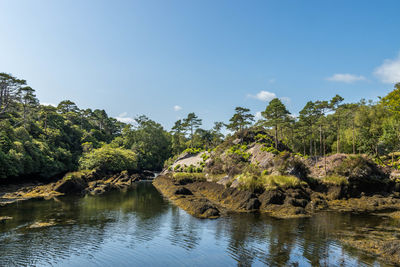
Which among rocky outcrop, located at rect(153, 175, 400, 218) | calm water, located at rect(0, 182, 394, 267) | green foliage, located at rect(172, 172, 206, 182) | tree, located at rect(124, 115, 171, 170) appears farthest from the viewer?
tree, located at rect(124, 115, 171, 170)

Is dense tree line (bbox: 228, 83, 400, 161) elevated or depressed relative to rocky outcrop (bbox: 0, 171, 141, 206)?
elevated

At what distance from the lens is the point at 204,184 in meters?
47.6

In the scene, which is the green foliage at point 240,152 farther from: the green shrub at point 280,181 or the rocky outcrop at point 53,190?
the rocky outcrop at point 53,190

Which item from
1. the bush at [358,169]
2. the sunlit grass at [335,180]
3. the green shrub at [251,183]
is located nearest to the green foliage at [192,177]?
the green shrub at [251,183]

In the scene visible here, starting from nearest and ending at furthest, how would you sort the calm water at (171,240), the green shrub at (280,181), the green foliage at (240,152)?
the calm water at (171,240) → the green shrub at (280,181) → the green foliage at (240,152)

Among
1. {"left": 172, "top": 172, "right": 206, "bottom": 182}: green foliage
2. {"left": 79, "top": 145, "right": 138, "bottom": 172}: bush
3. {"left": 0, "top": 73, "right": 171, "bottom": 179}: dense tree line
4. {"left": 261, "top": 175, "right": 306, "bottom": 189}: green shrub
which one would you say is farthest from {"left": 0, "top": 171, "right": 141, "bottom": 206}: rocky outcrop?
{"left": 261, "top": 175, "right": 306, "bottom": 189}: green shrub

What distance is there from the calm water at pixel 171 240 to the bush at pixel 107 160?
41.2 m

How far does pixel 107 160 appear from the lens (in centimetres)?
7406

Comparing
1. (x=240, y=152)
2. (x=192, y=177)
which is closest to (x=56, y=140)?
(x=192, y=177)

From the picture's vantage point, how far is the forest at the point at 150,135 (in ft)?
171

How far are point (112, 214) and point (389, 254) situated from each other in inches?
1040

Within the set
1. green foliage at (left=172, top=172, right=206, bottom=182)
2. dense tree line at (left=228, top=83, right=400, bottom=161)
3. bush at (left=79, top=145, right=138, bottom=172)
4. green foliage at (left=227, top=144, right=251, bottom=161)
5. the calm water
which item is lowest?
the calm water

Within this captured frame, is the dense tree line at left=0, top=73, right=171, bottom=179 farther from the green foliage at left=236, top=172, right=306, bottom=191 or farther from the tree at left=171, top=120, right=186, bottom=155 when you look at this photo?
the green foliage at left=236, top=172, right=306, bottom=191

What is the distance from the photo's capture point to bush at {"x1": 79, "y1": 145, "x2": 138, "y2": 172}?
70.8 metres
